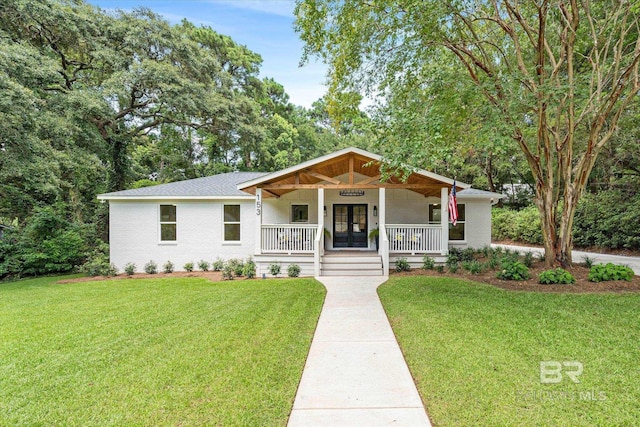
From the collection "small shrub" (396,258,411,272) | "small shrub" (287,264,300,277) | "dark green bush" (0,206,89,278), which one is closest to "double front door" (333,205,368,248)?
"small shrub" (396,258,411,272)

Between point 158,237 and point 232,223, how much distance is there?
3026mm

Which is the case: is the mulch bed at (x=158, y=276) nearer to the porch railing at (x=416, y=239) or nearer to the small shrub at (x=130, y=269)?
the small shrub at (x=130, y=269)

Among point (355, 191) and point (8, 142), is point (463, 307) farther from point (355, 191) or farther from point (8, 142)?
point (8, 142)

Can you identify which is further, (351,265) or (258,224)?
(258,224)

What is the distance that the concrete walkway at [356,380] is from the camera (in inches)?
113

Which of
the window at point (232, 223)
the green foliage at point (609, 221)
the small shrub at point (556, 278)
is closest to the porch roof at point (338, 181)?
the window at point (232, 223)

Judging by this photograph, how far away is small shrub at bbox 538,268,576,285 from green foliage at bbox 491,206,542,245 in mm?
11564

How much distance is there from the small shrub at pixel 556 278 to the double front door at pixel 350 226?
21.5ft

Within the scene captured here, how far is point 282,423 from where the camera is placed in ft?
9.04

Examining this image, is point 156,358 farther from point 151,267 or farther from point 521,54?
point 521,54

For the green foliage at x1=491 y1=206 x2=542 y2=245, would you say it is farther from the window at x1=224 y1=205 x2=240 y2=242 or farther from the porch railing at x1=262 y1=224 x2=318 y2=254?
the window at x1=224 y1=205 x2=240 y2=242

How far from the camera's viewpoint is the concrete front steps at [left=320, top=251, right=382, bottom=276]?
1000cm

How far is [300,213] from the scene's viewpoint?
13500 millimetres
